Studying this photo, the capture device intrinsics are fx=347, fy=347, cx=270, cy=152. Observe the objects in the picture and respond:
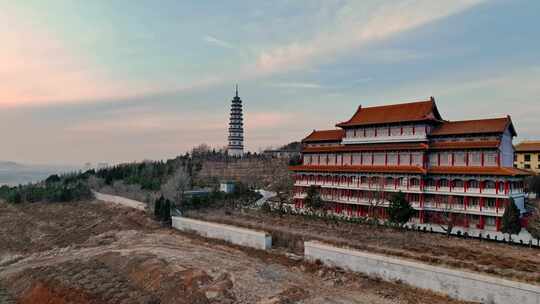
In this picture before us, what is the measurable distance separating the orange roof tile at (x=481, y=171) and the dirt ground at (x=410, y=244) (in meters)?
6.09

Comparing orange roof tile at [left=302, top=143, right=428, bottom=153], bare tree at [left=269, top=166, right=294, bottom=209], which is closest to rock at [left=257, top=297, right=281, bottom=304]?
orange roof tile at [left=302, top=143, right=428, bottom=153]

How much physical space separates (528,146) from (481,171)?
3049 cm

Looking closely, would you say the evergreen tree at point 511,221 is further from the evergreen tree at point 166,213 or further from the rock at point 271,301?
the evergreen tree at point 166,213

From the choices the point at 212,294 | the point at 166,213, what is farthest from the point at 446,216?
the point at 166,213

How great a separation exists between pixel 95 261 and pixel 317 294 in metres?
17.7

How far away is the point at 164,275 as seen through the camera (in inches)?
848

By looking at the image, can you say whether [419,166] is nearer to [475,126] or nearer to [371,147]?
[371,147]

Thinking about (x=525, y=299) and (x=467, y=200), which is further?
(x=467, y=200)

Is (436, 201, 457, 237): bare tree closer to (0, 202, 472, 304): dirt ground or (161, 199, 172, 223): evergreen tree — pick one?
(0, 202, 472, 304): dirt ground

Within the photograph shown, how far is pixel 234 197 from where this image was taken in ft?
158

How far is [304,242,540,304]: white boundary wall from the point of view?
15516 mm

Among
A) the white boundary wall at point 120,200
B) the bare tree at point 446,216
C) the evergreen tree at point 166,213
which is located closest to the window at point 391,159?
the bare tree at point 446,216

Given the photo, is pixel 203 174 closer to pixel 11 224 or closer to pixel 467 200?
pixel 11 224

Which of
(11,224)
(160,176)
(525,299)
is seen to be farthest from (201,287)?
(160,176)
